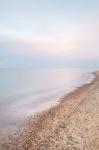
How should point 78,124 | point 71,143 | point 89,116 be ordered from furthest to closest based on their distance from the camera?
point 89,116
point 78,124
point 71,143

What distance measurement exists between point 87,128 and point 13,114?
A: 12.0 meters

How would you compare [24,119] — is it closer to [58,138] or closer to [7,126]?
[7,126]

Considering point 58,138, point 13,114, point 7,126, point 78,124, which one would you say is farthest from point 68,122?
point 13,114

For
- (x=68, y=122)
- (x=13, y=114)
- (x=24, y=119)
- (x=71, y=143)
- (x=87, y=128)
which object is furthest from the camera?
(x=13, y=114)

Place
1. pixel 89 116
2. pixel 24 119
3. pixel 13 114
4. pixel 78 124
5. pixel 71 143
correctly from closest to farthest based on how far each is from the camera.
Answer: pixel 71 143 < pixel 78 124 < pixel 89 116 < pixel 24 119 < pixel 13 114

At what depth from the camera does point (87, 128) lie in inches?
640

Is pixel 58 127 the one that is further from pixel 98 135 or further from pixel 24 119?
pixel 24 119

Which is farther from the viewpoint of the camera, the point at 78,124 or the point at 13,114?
the point at 13,114

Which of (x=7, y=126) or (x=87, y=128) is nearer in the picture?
(x=87, y=128)

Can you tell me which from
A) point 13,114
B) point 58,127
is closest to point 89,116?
point 58,127

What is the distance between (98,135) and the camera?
14461 millimetres

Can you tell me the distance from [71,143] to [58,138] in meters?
1.29

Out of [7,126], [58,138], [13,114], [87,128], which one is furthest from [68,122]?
[13,114]

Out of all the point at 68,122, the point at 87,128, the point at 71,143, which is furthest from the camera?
the point at 68,122
